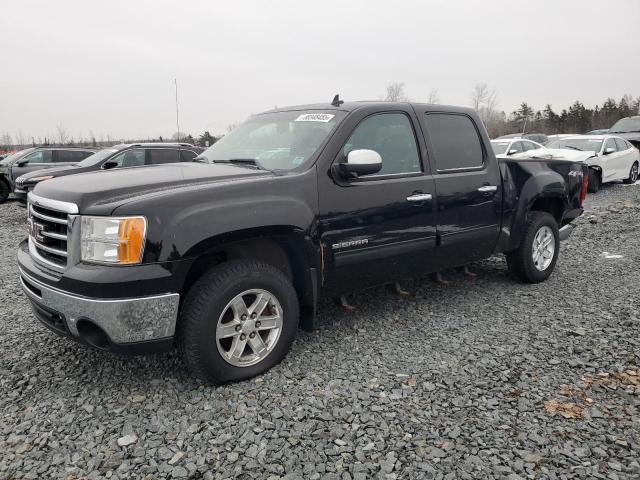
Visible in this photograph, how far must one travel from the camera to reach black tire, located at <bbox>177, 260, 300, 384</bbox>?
2947 millimetres

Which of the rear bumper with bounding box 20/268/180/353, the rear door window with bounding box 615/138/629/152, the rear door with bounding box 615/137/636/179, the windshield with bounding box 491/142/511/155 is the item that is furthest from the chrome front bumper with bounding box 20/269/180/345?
the rear door window with bounding box 615/138/629/152

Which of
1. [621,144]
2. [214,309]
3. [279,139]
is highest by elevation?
[279,139]

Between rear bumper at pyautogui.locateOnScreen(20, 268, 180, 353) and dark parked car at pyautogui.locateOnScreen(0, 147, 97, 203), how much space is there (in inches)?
495

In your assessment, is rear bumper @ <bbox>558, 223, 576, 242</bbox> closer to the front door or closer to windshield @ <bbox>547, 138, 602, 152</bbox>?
the front door

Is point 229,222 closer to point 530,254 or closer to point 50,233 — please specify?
point 50,233

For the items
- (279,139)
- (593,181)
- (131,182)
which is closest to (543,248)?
(279,139)

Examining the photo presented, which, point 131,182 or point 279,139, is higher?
point 279,139

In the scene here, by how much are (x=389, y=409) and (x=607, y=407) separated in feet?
4.16

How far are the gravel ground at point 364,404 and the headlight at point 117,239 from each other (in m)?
0.92

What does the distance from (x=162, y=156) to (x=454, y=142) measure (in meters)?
8.24

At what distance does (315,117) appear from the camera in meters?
3.95

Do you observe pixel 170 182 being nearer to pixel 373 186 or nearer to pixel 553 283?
pixel 373 186

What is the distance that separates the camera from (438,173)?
13.9 feet

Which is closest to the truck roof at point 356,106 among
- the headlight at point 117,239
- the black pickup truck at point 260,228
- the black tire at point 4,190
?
the black pickup truck at point 260,228
